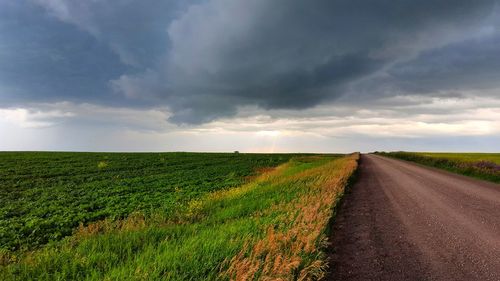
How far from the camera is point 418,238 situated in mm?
9719

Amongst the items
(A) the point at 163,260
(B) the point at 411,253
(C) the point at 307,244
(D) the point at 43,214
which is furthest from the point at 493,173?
(D) the point at 43,214

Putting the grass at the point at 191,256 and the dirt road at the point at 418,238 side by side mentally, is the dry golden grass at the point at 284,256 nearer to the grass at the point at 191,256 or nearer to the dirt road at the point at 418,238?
the grass at the point at 191,256

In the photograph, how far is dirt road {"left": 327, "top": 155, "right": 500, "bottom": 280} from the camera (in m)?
7.30

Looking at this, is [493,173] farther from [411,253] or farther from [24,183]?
[24,183]

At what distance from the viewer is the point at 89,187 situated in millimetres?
26000

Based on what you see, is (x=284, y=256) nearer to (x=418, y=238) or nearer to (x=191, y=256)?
(x=191, y=256)

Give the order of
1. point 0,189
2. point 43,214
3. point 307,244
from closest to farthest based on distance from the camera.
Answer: point 307,244 → point 43,214 → point 0,189

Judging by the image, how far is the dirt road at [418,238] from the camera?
7.30 metres

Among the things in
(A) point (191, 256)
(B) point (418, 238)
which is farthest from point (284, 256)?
(B) point (418, 238)

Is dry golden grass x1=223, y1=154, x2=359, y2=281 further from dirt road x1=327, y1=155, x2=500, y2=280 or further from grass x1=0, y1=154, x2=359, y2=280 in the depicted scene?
dirt road x1=327, y1=155, x2=500, y2=280

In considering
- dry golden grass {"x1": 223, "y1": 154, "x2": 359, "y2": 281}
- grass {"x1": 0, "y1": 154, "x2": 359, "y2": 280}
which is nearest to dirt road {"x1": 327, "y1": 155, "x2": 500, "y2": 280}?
dry golden grass {"x1": 223, "y1": 154, "x2": 359, "y2": 281}

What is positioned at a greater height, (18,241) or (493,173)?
(493,173)

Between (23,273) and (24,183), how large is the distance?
Answer: 82.7 ft

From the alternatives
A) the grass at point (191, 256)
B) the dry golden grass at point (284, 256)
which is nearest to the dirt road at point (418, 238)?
the dry golden grass at point (284, 256)
